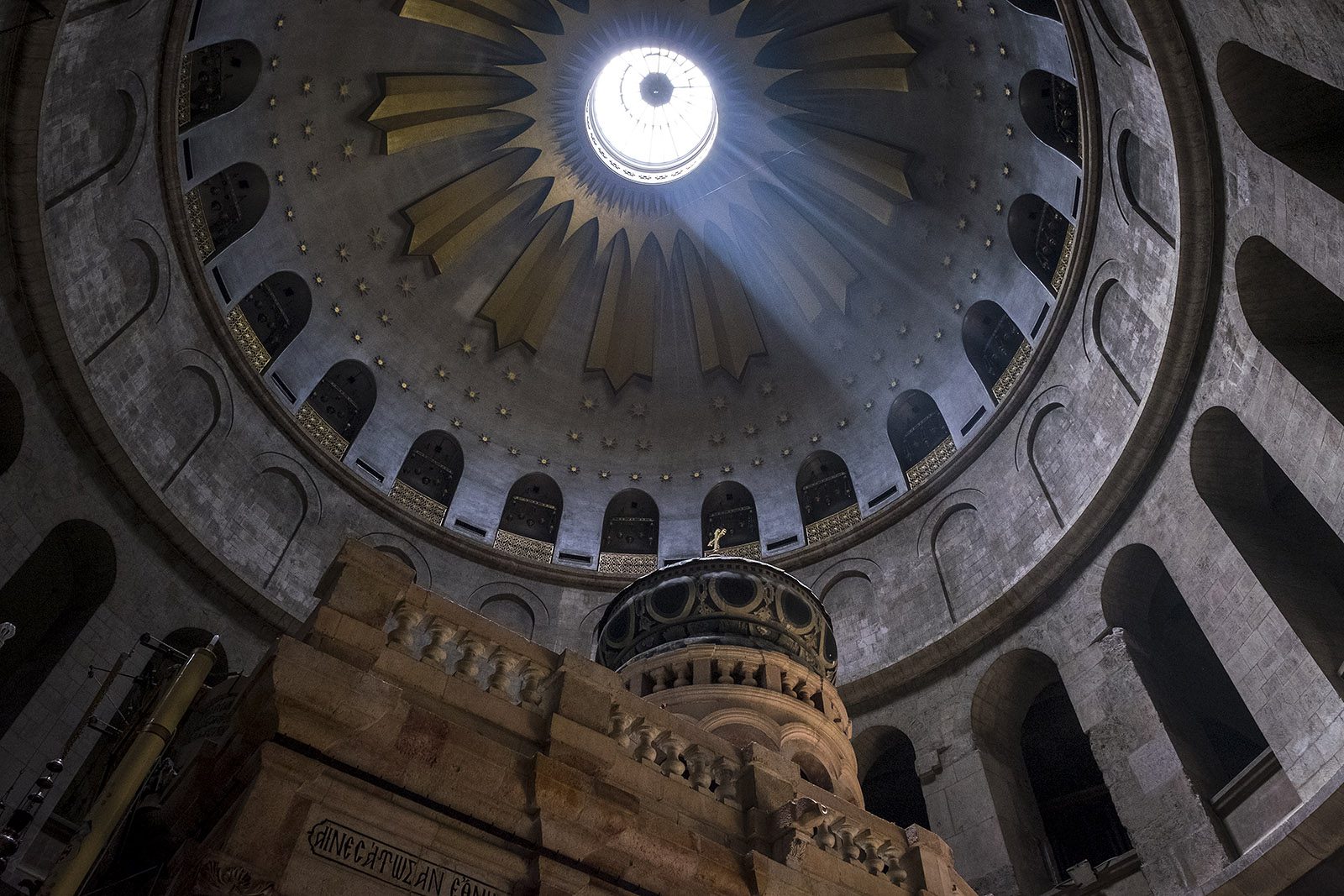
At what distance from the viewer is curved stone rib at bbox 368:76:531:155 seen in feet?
74.2

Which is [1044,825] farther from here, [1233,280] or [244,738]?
[244,738]

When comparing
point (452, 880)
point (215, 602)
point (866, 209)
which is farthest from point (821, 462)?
point (452, 880)

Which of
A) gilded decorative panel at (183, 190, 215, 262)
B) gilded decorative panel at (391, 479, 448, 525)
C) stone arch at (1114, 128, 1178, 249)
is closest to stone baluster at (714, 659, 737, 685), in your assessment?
stone arch at (1114, 128, 1178, 249)

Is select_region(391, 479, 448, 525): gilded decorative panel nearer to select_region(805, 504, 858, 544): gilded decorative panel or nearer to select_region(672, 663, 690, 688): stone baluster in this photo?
→ select_region(805, 504, 858, 544): gilded decorative panel

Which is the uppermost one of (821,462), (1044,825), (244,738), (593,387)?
(593,387)

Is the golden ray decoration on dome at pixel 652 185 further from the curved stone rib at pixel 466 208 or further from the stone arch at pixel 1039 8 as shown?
the stone arch at pixel 1039 8

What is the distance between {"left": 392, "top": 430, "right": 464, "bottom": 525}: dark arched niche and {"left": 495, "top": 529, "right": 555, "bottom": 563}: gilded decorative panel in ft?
4.53

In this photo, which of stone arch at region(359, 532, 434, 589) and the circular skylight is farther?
the circular skylight

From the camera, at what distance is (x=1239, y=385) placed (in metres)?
12.8

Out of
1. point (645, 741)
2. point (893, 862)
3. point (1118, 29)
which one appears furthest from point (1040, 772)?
point (645, 741)

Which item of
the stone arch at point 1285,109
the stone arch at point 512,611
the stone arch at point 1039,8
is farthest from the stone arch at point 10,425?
the stone arch at point 1039,8

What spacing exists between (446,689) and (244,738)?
1.23m

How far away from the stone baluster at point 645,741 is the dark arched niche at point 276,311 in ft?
49.7

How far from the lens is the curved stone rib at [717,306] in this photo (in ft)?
85.0
